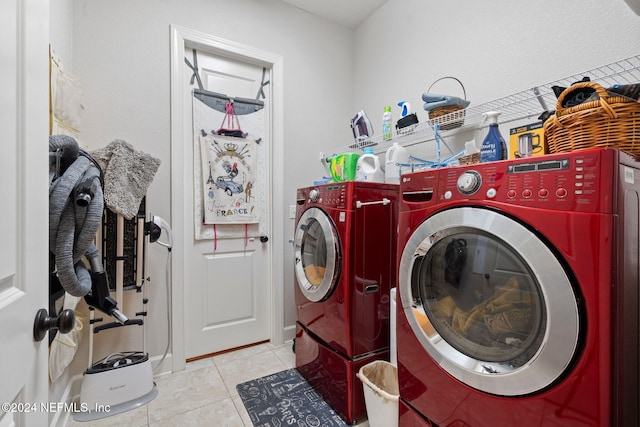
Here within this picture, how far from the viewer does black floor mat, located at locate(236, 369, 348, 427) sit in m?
1.54

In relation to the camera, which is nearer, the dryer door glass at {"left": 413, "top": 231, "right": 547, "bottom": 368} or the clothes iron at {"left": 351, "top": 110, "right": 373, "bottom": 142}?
the dryer door glass at {"left": 413, "top": 231, "right": 547, "bottom": 368}

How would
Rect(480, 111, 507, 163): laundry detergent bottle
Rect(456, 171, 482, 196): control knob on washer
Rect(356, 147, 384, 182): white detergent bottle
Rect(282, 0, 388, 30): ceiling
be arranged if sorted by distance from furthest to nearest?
1. Rect(282, 0, 388, 30): ceiling
2. Rect(356, 147, 384, 182): white detergent bottle
3. Rect(480, 111, 507, 163): laundry detergent bottle
4. Rect(456, 171, 482, 196): control knob on washer

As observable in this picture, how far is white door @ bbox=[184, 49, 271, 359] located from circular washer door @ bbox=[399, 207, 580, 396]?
152 cm

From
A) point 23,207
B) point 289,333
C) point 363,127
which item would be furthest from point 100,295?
point 363,127

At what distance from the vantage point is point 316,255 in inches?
70.2

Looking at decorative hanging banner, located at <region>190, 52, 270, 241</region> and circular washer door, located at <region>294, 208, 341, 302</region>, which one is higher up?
decorative hanging banner, located at <region>190, 52, 270, 241</region>

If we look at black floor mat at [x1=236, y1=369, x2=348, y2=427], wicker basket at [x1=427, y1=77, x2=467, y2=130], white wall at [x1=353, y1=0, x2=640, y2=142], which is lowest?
black floor mat at [x1=236, y1=369, x2=348, y2=427]

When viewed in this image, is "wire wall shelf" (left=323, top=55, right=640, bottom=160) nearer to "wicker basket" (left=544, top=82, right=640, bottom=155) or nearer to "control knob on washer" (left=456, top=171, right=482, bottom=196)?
"wicker basket" (left=544, top=82, right=640, bottom=155)

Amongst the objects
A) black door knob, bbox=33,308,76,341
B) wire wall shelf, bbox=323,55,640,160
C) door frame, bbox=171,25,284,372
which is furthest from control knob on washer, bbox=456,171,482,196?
door frame, bbox=171,25,284,372

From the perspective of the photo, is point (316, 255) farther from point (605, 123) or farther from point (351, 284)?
point (605, 123)

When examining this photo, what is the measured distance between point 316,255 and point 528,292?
1145 mm

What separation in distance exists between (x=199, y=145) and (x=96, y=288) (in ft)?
A: 4.63

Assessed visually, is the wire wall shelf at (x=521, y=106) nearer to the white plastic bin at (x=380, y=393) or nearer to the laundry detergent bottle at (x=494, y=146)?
the laundry detergent bottle at (x=494, y=146)

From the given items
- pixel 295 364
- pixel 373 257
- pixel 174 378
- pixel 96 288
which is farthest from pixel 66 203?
pixel 295 364
